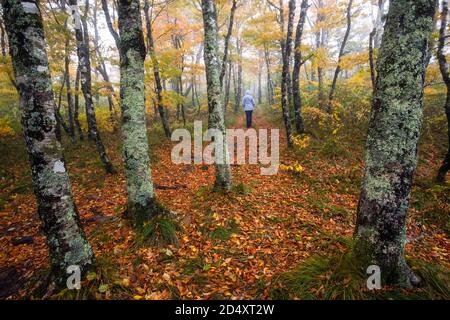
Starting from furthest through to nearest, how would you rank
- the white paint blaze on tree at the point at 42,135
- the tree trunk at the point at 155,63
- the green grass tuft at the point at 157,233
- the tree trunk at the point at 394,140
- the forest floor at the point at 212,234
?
the tree trunk at the point at 155,63 → the green grass tuft at the point at 157,233 → the forest floor at the point at 212,234 → the white paint blaze on tree at the point at 42,135 → the tree trunk at the point at 394,140

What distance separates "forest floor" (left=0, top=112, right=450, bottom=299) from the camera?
3707 mm

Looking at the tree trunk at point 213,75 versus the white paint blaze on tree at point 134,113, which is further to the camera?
the tree trunk at point 213,75

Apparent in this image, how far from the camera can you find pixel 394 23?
2.72 metres

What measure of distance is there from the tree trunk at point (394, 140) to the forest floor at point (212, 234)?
107cm

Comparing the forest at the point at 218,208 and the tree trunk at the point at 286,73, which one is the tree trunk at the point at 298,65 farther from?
the forest at the point at 218,208

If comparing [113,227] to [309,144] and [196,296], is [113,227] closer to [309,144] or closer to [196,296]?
[196,296]

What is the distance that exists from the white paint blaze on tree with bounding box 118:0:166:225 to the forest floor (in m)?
0.61

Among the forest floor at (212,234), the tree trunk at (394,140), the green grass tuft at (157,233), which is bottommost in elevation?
the forest floor at (212,234)

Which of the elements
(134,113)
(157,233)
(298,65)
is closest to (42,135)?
(134,113)

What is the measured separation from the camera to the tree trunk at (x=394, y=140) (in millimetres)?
2650

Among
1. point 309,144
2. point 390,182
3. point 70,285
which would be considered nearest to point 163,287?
point 70,285

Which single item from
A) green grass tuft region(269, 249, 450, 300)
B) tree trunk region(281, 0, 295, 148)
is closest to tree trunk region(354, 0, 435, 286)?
green grass tuft region(269, 249, 450, 300)

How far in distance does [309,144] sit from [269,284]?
8135 mm

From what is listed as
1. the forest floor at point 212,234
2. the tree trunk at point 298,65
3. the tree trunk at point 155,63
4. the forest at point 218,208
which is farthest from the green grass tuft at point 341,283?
the tree trunk at point 155,63
